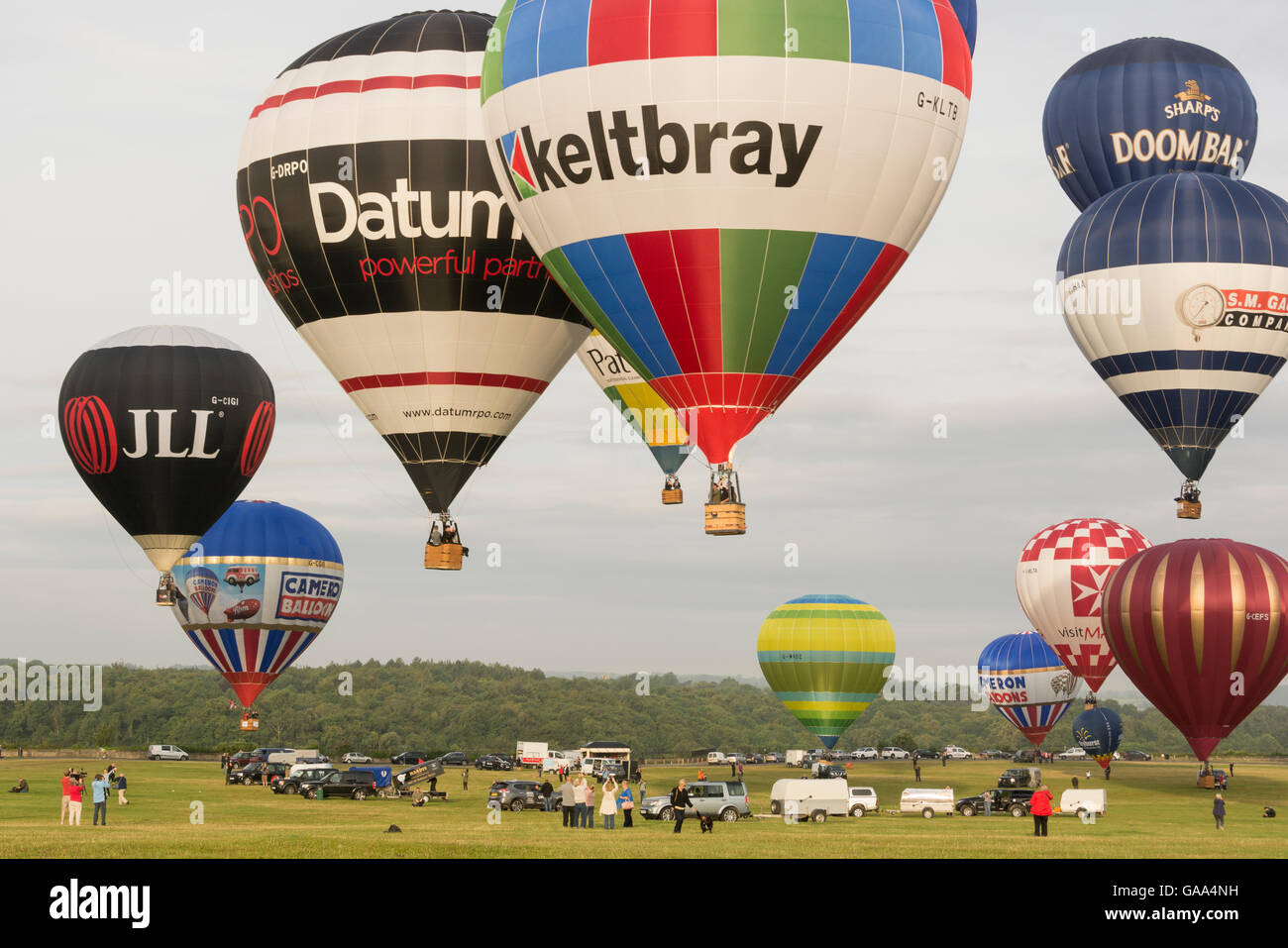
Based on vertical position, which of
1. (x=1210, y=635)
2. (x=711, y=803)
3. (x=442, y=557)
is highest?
(x=442, y=557)

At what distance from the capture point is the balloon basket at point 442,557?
118 feet

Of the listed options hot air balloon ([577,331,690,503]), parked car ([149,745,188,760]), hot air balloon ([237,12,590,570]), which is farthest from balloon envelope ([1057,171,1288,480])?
parked car ([149,745,188,760])

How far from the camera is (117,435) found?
49.4 metres

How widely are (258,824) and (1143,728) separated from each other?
539 ft

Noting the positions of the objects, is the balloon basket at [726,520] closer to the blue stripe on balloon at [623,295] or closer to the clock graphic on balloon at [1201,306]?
the blue stripe on balloon at [623,295]

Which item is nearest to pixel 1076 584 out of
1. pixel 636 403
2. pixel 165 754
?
pixel 636 403

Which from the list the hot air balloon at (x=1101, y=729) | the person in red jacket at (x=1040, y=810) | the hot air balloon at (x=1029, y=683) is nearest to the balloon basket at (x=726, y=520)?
the person in red jacket at (x=1040, y=810)

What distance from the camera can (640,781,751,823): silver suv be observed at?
40594mm

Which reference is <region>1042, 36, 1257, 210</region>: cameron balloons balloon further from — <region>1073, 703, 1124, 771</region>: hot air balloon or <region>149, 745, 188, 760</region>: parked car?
<region>149, 745, 188, 760</region>: parked car

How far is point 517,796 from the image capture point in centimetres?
4722

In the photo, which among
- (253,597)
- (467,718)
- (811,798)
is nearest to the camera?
(811,798)

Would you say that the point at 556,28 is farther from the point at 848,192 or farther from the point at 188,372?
the point at 188,372

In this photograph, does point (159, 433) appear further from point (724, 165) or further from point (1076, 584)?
point (1076, 584)

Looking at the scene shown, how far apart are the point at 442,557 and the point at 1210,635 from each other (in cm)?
2414
